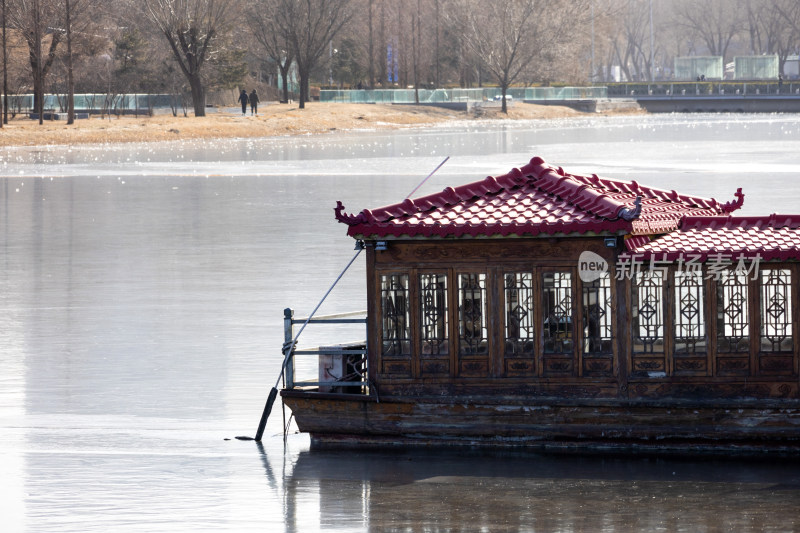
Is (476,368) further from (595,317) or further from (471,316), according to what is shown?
(595,317)

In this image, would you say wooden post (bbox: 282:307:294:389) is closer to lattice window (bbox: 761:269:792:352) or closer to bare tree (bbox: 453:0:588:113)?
lattice window (bbox: 761:269:792:352)

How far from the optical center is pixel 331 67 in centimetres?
9869

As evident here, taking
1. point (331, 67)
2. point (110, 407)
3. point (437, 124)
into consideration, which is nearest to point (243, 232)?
point (110, 407)

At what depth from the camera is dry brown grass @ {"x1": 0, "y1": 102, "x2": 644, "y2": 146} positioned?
59781mm

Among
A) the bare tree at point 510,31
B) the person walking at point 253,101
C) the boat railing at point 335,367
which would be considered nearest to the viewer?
the boat railing at point 335,367

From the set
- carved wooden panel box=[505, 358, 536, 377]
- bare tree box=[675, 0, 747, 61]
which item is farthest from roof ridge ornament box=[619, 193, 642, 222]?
bare tree box=[675, 0, 747, 61]

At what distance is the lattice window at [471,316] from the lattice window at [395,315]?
0.41 m

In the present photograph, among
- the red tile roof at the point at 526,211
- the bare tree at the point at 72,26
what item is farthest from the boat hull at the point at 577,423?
the bare tree at the point at 72,26

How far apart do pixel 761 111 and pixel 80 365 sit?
90236 millimetres

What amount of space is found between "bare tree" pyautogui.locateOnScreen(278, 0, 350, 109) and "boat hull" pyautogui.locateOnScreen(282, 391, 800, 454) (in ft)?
226

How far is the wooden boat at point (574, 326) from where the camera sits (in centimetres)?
1045

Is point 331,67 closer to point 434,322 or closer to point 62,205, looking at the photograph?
point 62,205

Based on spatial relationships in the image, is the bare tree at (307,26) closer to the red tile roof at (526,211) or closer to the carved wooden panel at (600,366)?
the red tile roof at (526,211)

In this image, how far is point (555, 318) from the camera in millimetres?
10602
